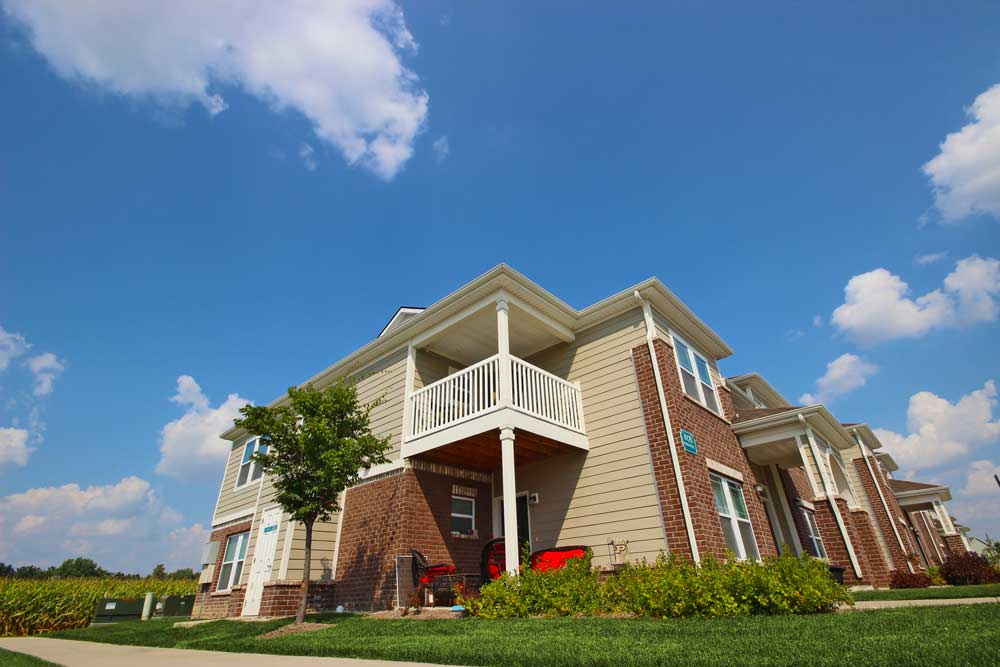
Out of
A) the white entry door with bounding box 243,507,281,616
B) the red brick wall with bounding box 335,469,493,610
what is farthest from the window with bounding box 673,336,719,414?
the white entry door with bounding box 243,507,281,616

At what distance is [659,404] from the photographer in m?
9.57

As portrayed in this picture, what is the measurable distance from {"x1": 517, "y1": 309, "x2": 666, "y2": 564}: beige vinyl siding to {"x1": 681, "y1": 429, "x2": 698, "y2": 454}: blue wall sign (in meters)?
0.72

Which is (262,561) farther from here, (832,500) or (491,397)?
(832,500)

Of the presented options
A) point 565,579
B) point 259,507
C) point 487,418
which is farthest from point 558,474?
point 259,507

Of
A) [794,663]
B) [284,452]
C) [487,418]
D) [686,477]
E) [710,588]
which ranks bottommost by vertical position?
[794,663]

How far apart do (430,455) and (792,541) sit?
34.8 ft

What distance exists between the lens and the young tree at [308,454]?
8641 mm

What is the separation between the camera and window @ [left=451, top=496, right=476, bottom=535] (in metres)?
10.9

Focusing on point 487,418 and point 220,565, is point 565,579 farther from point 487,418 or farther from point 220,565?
point 220,565

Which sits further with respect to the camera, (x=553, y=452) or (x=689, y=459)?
→ (x=553, y=452)

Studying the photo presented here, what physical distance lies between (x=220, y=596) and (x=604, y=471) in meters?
12.5

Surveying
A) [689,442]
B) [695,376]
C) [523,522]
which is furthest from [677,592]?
[695,376]

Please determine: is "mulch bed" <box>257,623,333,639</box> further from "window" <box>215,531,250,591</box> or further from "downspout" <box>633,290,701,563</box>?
"window" <box>215,531,250,591</box>

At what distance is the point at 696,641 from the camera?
156 inches
